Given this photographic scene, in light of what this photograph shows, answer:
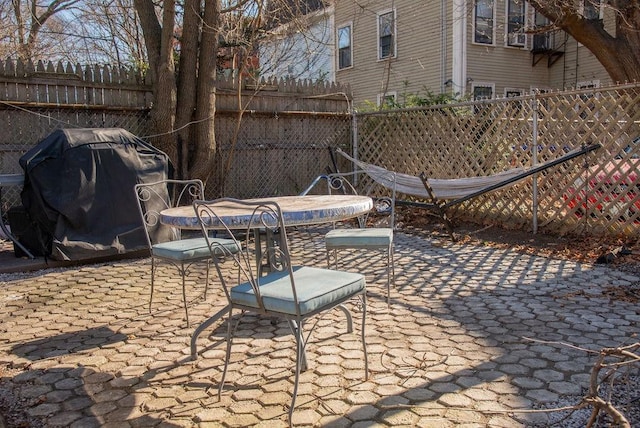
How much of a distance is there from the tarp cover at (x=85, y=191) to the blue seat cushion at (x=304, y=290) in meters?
2.86

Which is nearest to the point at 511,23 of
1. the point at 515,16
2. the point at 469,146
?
the point at 515,16

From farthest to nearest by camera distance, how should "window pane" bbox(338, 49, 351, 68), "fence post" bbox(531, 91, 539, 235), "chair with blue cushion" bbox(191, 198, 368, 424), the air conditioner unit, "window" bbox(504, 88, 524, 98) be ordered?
"window pane" bbox(338, 49, 351, 68) → "window" bbox(504, 88, 524, 98) → the air conditioner unit → "fence post" bbox(531, 91, 539, 235) → "chair with blue cushion" bbox(191, 198, 368, 424)

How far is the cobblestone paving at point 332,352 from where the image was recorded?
2031mm

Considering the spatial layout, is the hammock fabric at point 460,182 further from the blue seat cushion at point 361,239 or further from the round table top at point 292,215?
the round table top at point 292,215

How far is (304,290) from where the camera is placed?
203cm

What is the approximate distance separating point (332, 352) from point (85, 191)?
3.00 m

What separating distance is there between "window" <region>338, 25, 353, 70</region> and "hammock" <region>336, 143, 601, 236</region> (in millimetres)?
8194

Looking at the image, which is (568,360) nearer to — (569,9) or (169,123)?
(169,123)

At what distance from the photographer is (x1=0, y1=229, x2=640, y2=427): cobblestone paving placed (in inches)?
80.0

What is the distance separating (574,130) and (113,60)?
10.9m

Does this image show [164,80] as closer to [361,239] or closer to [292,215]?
[361,239]

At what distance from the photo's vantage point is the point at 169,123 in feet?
18.5

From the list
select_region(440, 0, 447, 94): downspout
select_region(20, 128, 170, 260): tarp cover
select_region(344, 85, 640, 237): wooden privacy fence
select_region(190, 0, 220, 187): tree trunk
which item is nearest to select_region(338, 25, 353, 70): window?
select_region(440, 0, 447, 94): downspout

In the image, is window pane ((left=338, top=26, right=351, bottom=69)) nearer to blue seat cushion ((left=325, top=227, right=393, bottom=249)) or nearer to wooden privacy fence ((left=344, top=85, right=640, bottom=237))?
wooden privacy fence ((left=344, top=85, right=640, bottom=237))
